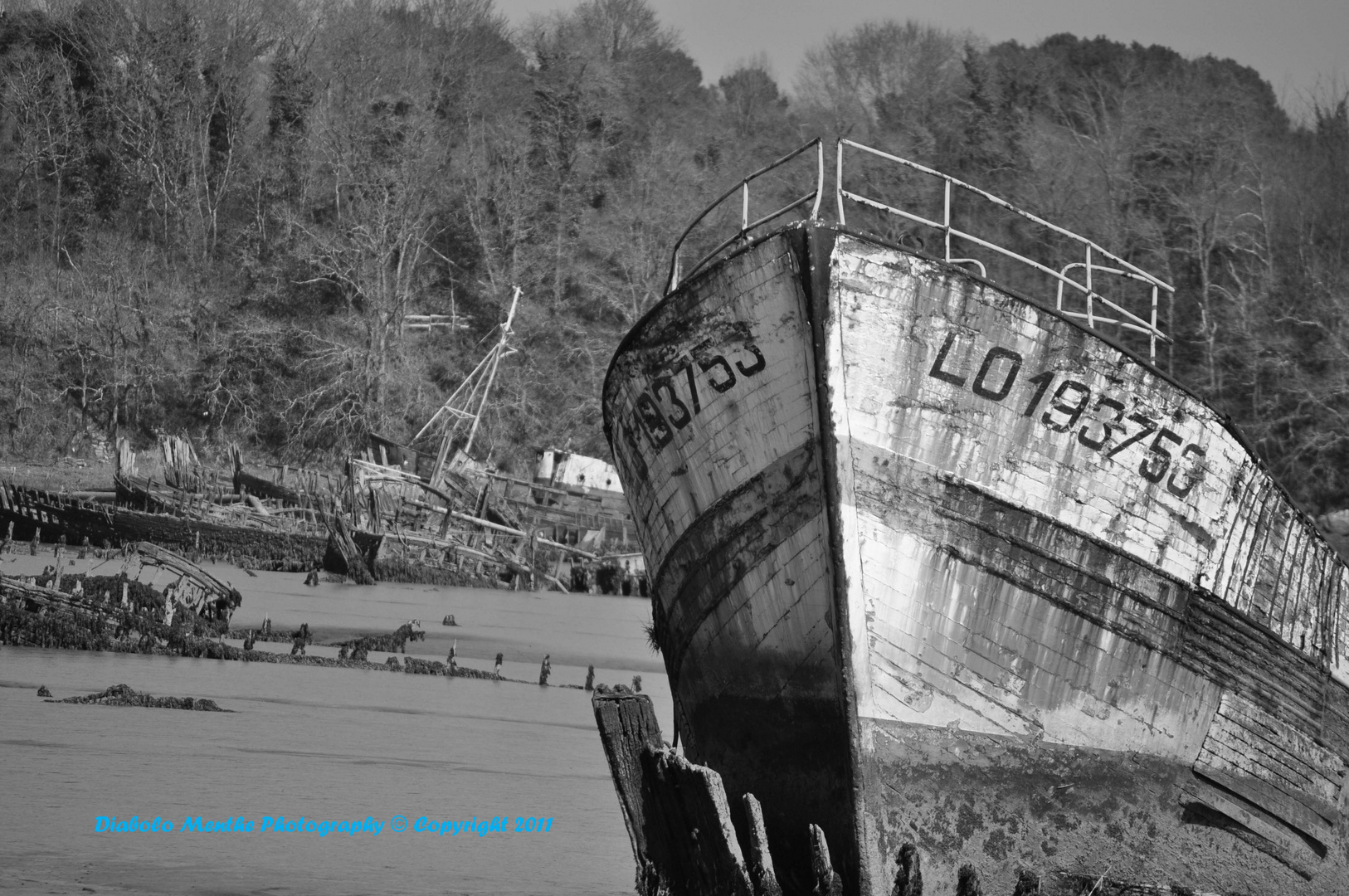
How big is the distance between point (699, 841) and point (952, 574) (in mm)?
2270

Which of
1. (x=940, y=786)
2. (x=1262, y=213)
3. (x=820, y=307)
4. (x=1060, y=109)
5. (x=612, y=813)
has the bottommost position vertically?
(x=612, y=813)

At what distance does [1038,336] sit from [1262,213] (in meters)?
33.9

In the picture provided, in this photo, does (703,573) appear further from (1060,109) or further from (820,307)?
(1060,109)

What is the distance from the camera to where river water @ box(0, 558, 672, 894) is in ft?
30.7

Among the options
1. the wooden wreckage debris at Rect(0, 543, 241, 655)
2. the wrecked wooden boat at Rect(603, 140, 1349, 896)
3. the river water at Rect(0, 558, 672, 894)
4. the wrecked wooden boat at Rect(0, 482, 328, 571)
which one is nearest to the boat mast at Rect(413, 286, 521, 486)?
the wrecked wooden boat at Rect(0, 482, 328, 571)

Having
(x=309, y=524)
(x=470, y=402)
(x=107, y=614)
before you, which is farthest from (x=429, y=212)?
(x=107, y=614)

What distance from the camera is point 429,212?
154ft

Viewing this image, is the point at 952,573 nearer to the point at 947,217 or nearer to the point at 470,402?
the point at 947,217

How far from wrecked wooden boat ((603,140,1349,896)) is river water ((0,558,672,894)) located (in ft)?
6.52

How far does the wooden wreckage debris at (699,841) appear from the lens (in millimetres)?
7680

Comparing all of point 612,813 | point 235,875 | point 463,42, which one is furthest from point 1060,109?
point 235,875

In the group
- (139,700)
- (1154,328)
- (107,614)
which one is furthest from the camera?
(107,614)

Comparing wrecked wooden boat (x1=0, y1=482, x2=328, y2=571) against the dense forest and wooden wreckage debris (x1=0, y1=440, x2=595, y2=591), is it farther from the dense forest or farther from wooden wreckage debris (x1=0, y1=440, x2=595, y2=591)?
the dense forest

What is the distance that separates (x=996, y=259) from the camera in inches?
1722
